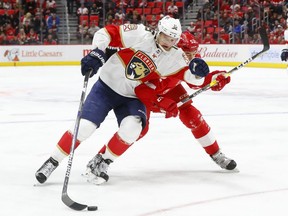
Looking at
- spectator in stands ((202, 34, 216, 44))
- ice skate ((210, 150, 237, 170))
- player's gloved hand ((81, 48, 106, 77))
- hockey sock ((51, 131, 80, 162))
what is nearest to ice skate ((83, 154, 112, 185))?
hockey sock ((51, 131, 80, 162))

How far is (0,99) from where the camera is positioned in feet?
27.1

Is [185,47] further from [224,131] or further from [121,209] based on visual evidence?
[224,131]

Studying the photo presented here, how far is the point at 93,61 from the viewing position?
3.45 metres

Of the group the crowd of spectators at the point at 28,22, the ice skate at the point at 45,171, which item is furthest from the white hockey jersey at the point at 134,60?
the crowd of spectators at the point at 28,22

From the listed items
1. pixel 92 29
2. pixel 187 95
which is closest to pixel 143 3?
pixel 92 29

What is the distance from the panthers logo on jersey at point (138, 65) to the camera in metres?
3.67

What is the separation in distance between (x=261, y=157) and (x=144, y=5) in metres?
12.6

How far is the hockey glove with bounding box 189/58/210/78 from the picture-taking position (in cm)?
366

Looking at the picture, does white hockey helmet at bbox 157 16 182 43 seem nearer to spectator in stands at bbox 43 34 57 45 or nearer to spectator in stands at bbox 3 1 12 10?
spectator in stands at bbox 43 34 57 45

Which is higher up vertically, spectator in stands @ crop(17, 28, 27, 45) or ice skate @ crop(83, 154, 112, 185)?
ice skate @ crop(83, 154, 112, 185)

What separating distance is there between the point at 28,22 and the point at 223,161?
Answer: 12.1 m

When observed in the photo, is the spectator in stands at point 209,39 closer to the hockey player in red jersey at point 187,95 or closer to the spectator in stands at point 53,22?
the spectator in stands at point 53,22

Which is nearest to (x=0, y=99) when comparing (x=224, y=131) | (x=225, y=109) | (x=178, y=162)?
(x=225, y=109)

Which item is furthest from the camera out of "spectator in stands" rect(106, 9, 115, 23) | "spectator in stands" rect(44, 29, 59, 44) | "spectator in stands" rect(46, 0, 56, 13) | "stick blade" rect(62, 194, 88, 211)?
"spectator in stands" rect(46, 0, 56, 13)
